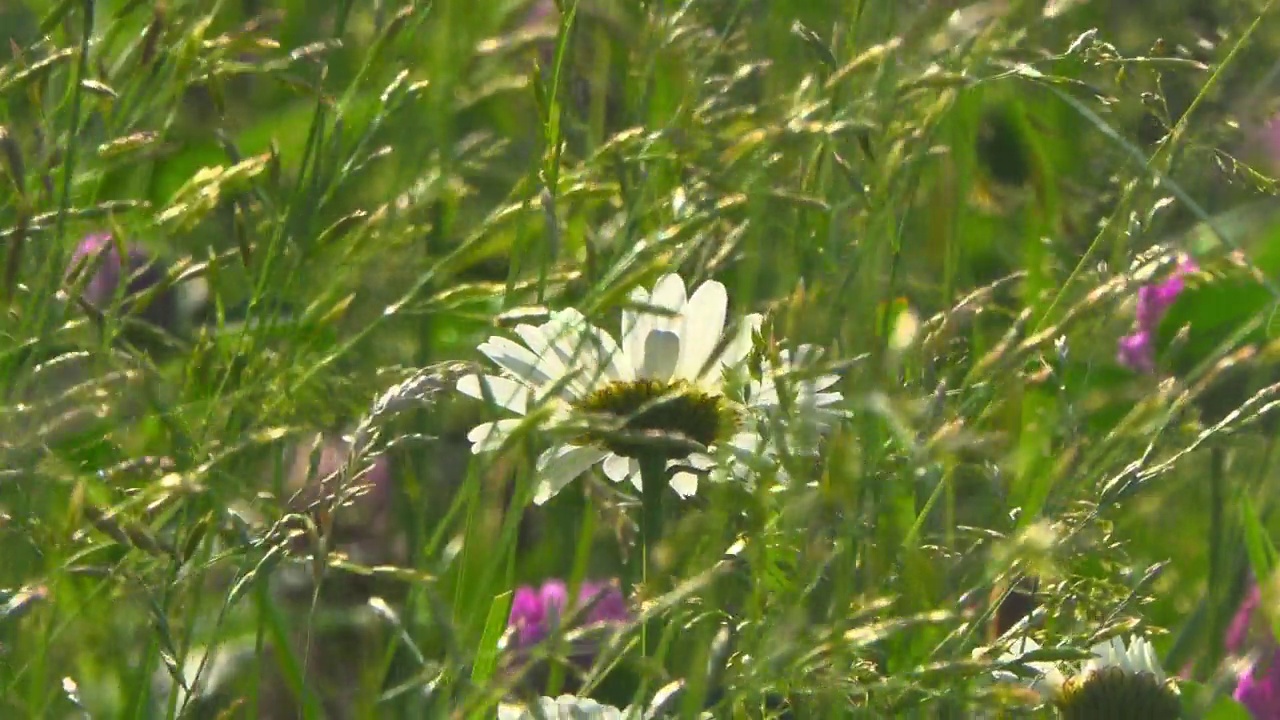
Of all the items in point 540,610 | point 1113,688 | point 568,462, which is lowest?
point 540,610

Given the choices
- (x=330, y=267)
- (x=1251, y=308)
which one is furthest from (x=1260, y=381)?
(x=330, y=267)

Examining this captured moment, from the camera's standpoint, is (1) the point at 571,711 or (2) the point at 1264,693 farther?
(2) the point at 1264,693

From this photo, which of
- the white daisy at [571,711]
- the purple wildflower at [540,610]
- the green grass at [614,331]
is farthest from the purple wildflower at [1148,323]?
the white daisy at [571,711]

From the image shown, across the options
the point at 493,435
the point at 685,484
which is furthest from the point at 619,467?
the point at 493,435

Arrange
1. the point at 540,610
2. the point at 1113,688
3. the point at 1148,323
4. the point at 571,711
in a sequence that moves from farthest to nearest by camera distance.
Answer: the point at 1148,323 < the point at 540,610 < the point at 1113,688 < the point at 571,711

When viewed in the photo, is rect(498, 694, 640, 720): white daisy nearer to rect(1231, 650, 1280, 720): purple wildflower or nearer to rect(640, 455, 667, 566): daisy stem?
rect(640, 455, 667, 566): daisy stem

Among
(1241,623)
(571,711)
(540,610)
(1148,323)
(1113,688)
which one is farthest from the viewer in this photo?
(1148,323)

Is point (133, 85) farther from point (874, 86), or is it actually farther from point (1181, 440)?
point (1181, 440)

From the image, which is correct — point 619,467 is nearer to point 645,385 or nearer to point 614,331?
point 645,385
